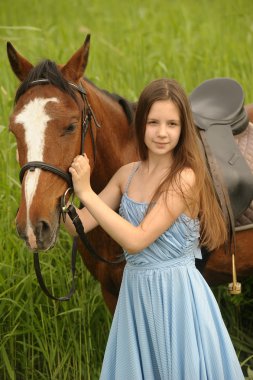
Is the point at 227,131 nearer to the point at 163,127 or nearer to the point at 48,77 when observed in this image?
the point at 163,127

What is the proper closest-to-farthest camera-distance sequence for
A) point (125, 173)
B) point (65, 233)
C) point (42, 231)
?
point (42, 231) → point (125, 173) → point (65, 233)

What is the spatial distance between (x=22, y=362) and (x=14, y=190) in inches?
38.4

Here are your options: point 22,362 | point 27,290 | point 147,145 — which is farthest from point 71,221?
point 22,362

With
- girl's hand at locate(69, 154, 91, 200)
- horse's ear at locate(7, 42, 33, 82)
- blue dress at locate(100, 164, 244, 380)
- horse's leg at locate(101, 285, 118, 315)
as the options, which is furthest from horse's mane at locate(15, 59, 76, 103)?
horse's leg at locate(101, 285, 118, 315)

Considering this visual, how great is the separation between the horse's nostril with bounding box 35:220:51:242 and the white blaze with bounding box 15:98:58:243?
0.02 metres

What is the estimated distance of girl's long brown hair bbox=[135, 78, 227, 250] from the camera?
250cm

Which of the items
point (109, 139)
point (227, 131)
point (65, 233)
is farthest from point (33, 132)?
point (65, 233)

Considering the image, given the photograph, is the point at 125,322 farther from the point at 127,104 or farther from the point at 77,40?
the point at 77,40

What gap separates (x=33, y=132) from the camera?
93.4 inches

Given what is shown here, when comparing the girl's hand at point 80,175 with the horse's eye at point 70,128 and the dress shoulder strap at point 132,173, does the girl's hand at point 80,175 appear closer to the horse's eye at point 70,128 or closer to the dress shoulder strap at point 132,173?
the horse's eye at point 70,128

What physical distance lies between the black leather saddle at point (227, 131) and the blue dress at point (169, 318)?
0.49m

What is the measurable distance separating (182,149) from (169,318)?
2.02 ft

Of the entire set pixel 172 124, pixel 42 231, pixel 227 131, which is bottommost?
pixel 42 231

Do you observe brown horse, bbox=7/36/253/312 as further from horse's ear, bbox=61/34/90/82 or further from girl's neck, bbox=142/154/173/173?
girl's neck, bbox=142/154/173/173
